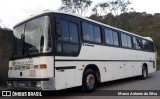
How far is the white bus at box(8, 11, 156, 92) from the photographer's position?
8.10 meters

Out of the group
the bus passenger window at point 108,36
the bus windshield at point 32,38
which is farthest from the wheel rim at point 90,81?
the bus windshield at point 32,38

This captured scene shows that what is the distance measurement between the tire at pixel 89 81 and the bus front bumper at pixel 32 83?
1998 mm

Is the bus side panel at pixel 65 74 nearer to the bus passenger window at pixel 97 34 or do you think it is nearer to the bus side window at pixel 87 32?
the bus side window at pixel 87 32

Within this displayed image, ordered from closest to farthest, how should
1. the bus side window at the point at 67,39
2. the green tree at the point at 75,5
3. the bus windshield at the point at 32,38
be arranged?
the bus windshield at the point at 32,38 → the bus side window at the point at 67,39 → the green tree at the point at 75,5

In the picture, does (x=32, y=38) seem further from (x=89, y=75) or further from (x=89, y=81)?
(x=89, y=81)

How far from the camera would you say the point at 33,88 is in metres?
8.12

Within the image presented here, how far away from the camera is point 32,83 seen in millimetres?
8172

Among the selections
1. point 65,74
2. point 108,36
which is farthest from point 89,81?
point 108,36

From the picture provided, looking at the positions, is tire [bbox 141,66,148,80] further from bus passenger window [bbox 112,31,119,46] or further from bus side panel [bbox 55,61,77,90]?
bus side panel [bbox 55,61,77,90]

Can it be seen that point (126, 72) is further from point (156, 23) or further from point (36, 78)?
point (156, 23)

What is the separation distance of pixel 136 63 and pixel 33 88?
8704 mm

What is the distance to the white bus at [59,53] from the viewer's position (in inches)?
319

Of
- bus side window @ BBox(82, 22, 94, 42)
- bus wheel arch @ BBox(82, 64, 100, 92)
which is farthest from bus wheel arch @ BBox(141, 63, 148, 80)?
bus side window @ BBox(82, 22, 94, 42)

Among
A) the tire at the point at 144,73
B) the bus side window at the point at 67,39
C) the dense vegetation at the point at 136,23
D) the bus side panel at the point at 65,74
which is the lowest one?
the tire at the point at 144,73
